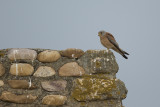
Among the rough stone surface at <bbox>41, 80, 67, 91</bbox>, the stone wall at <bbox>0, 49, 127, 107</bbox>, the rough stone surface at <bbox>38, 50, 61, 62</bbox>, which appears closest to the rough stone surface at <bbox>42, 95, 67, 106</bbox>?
the stone wall at <bbox>0, 49, 127, 107</bbox>

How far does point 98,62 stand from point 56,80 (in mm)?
695

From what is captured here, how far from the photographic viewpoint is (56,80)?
3.17 m

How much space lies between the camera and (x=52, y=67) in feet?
10.6

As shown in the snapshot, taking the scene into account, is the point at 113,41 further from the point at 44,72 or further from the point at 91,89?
the point at 44,72

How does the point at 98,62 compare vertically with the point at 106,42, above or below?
below

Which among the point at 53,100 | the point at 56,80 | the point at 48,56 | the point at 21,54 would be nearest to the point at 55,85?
the point at 56,80

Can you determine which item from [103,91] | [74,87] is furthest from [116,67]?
[74,87]

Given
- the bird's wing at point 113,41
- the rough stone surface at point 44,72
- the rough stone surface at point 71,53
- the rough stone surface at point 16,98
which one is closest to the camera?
the rough stone surface at point 16,98

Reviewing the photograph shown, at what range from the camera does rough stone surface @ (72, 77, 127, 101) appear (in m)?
3.12

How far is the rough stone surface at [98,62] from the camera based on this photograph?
10.7ft

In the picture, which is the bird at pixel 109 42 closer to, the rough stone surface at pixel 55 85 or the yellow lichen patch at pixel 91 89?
the yellow lichen patch at pixel 91 89

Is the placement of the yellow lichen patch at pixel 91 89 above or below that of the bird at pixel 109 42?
below

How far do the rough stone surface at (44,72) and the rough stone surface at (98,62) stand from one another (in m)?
0.47

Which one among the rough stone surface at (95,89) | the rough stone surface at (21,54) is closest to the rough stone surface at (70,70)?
the rough stone surface at (95,89)
